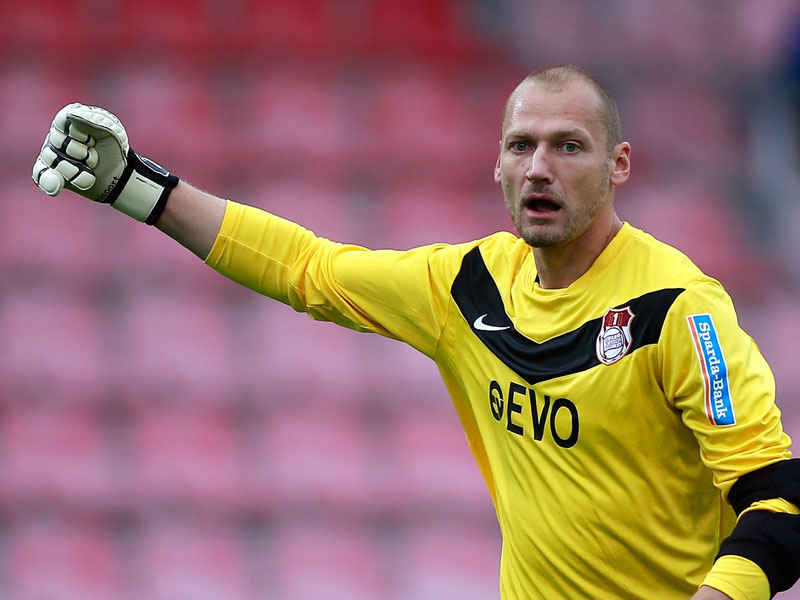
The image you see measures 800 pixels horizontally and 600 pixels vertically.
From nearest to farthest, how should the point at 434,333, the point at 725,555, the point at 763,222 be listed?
the point at 725,555 → the point at 434,333 → the point at 763,222

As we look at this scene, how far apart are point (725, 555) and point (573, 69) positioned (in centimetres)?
98

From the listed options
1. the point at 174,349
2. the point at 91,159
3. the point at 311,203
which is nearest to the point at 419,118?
the point at 311,203

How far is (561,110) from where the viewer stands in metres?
2.35

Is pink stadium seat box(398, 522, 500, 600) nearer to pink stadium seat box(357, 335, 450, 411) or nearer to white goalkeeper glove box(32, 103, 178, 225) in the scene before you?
pink stadium seat box(357, 335, 450, 411)

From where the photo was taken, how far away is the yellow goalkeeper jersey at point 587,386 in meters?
2.11

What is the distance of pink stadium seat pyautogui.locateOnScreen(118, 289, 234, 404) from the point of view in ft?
17.3

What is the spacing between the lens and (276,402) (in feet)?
→ 17.2

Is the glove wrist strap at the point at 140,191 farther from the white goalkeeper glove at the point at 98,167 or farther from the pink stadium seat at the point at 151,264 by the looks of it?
the pink stadium seat at the point at 151,264

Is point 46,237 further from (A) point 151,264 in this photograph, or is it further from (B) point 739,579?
(B) point 739,579

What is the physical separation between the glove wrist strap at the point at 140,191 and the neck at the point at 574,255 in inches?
33.8

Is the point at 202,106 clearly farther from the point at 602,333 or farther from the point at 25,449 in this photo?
the point at 602,333

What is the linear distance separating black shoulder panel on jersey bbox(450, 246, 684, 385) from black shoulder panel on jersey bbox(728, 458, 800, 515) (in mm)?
296

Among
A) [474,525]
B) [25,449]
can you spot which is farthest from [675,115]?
[25,449]

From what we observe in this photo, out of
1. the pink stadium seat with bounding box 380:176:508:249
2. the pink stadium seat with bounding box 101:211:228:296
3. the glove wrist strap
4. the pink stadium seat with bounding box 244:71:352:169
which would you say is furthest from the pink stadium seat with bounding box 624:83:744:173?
the glove wrist strap
